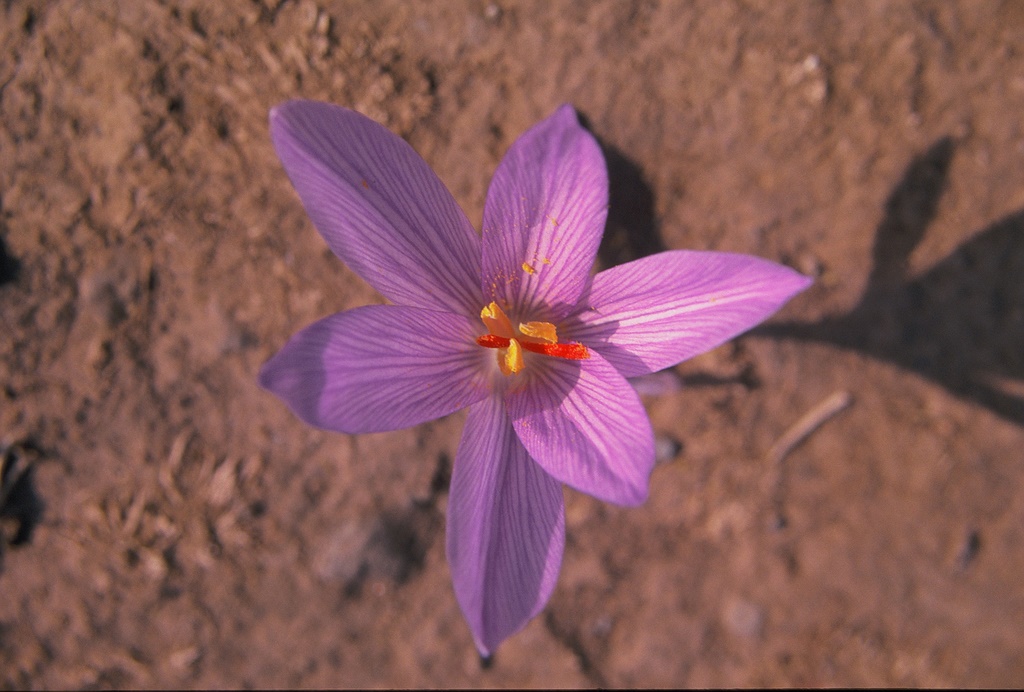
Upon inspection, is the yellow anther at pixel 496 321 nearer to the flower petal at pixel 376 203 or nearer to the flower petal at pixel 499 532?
the flower petal at pixel 376 203

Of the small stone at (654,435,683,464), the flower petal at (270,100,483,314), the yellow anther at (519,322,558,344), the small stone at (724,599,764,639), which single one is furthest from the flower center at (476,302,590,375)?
the small stone at (724,599,764,639)

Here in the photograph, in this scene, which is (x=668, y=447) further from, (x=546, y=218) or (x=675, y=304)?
(x=546, y=218)

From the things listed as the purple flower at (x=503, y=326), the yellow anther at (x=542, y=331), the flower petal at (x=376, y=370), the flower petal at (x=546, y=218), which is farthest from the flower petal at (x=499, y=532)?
the flower petal at (x=546, y=218)

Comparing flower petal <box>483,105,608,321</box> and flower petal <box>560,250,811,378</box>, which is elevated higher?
flower petal <box>483,105,608,321</box>

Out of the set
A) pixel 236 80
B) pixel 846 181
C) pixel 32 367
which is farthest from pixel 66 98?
pixel 846 181

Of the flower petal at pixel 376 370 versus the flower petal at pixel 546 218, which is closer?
the flower petal at pixel 376 370

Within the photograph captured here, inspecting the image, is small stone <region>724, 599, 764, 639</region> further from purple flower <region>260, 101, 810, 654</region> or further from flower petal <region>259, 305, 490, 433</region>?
flower petal <region>259, 305, 490, 433</region>

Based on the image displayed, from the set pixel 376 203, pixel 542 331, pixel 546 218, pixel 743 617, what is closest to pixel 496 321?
pixel 542 331
